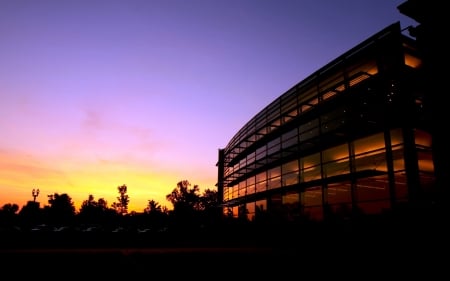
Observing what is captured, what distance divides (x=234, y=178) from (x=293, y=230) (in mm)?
25104

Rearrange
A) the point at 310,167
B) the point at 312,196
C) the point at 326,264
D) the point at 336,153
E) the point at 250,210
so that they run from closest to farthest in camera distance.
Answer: the point at 326,264
the point at 336,153
the point at 312,196
the point at 310,167
the point at 250,210

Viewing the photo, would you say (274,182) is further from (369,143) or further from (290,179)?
(369,143)

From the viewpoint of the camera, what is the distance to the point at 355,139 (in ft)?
74.1

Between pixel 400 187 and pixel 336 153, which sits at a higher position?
pixel 336 153

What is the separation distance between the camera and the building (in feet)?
62.2

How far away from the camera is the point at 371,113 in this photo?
2133cm

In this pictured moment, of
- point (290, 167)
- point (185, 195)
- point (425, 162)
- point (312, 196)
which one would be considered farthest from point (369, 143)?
point (185, 195)

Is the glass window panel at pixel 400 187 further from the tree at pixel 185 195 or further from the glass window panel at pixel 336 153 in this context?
the tree at pixel 185 195

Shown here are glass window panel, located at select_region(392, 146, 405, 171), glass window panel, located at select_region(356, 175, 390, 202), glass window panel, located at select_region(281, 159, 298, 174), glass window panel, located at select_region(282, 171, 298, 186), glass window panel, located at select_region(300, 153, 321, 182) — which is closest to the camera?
glass window panel, located at select_region(392, 146, 405, 171)

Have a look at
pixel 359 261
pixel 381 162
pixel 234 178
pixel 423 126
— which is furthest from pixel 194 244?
pixel 234 178

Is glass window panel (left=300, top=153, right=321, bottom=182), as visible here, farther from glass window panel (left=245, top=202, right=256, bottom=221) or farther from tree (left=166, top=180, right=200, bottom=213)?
tree (left=166, top=180, right=200, bottom=213)

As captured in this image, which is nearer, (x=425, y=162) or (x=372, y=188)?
(x=425, y=162)

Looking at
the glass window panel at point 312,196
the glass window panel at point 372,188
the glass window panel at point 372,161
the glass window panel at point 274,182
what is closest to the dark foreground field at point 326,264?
the glass window panel at point 372,188

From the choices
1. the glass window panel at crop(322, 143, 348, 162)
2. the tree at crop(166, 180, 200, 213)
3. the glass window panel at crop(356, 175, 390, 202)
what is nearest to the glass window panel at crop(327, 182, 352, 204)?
the glass window panel at crop(356, 175, 390, 202)
